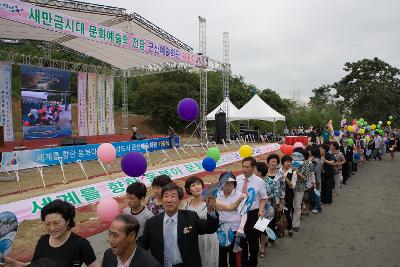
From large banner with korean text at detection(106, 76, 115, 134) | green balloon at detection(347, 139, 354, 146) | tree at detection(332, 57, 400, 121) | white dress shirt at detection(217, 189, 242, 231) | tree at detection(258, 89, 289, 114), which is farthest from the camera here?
tree at detection(258, 89, 289, 114)

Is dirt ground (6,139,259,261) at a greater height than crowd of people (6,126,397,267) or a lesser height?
lesser

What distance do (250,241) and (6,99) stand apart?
1552cm

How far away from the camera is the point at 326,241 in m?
5.74

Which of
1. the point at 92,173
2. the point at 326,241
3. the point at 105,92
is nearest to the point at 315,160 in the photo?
the point at 326,241

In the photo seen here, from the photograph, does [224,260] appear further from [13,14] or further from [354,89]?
[354,89]

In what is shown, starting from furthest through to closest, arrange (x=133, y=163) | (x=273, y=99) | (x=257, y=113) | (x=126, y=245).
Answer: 1. (x=273, y=99)
2. (x=257, y=113)
3. (x=133, y=163)
4. (x=126, y=245)

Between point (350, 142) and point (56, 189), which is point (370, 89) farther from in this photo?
point (56, 189)

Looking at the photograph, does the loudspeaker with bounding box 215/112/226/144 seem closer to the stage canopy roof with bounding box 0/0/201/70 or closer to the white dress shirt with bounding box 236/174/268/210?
the stage canopy roof with bounding box 0/0/201/70

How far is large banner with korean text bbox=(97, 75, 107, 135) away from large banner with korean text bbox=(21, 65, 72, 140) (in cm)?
225

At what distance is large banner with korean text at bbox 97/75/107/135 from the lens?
71.4 feet

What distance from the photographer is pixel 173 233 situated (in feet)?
8.75

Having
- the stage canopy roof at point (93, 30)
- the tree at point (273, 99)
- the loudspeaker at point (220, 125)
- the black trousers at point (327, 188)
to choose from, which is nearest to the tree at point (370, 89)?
the tree at point (273, 99)

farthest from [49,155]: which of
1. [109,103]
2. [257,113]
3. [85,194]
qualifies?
[257,113]

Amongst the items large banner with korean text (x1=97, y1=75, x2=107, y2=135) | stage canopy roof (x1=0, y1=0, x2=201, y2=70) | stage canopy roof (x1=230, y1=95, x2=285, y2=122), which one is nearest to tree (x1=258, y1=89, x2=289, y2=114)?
stage canopy roof (x1=230, y1=95, x2=285, y2=122)
